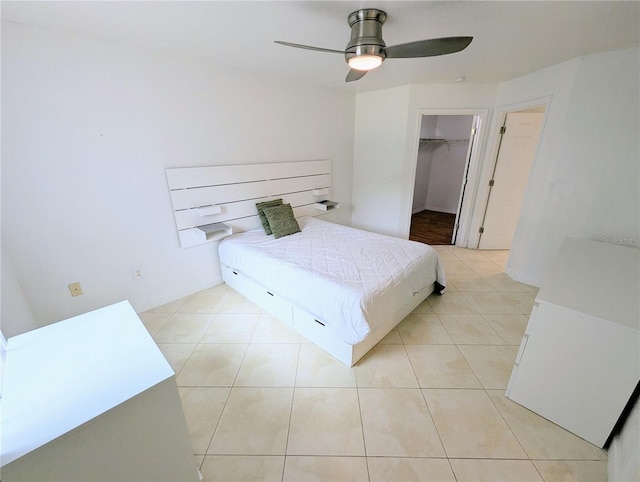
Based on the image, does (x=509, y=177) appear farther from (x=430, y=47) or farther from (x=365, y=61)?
(x=365, y=61)

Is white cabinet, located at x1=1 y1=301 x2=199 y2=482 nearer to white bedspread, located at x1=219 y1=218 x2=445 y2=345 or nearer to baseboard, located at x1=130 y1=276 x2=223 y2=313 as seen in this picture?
white bedspread, located at x1=219 y1=218 x2=445 y2=345

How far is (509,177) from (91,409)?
15.2 ft

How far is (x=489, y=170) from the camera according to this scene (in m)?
3.59

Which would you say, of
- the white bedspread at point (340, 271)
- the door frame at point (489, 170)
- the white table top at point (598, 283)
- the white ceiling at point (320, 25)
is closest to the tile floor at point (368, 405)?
the white bedspread at point (340, 271)

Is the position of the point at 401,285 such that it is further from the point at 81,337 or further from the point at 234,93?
the point at 234,93

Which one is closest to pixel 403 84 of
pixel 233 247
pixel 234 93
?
pixel 234 93

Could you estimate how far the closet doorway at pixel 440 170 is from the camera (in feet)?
17.8

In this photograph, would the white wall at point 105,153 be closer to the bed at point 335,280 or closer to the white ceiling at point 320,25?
the white ceiling at point 320,25

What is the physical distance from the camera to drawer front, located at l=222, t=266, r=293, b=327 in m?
2.28

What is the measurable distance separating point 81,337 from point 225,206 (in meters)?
1.90

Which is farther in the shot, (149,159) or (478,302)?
(478,302)

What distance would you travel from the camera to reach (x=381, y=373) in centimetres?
183

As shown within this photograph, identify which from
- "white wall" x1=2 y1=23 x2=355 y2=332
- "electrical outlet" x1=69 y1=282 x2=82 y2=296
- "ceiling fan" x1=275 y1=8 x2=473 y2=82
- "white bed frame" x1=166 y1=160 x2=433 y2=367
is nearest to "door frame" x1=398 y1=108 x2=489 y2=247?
"white bed frame" x1=166 y1=160 x2=433 y2=367

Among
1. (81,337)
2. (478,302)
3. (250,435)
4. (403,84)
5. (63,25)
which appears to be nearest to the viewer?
(81,337)
